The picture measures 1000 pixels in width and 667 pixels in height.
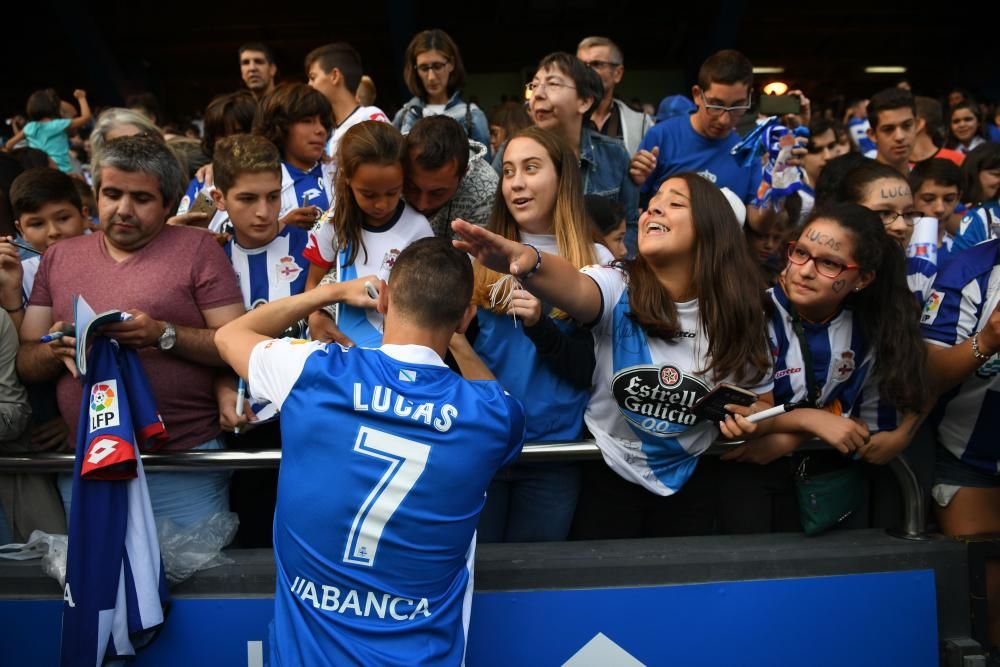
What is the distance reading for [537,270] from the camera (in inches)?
88.8

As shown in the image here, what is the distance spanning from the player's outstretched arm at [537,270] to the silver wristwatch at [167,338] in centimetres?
105

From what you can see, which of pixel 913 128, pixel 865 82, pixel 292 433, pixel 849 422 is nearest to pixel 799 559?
pixel 849 422

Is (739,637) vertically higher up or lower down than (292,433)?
lower down

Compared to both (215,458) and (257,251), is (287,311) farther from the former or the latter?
(257,251)

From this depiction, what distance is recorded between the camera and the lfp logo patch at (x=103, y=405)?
2389mm

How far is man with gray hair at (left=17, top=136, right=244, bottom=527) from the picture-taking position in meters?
2.63

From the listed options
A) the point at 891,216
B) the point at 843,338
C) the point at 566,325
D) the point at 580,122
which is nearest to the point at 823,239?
the point at 843,338

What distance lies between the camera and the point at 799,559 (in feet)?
8.72

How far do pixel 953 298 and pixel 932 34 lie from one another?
678 inches

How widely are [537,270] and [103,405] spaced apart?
1.44 metres

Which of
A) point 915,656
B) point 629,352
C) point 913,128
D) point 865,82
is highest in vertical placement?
point 865,82

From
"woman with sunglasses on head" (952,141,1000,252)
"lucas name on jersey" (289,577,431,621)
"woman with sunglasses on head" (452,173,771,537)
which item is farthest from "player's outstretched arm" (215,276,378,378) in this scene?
"woman with sunglasses on head" (952,141,1000,252)

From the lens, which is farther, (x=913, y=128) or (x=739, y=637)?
(x=913, y=128)

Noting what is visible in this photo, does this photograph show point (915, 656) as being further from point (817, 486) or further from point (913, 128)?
point (913, 128)
